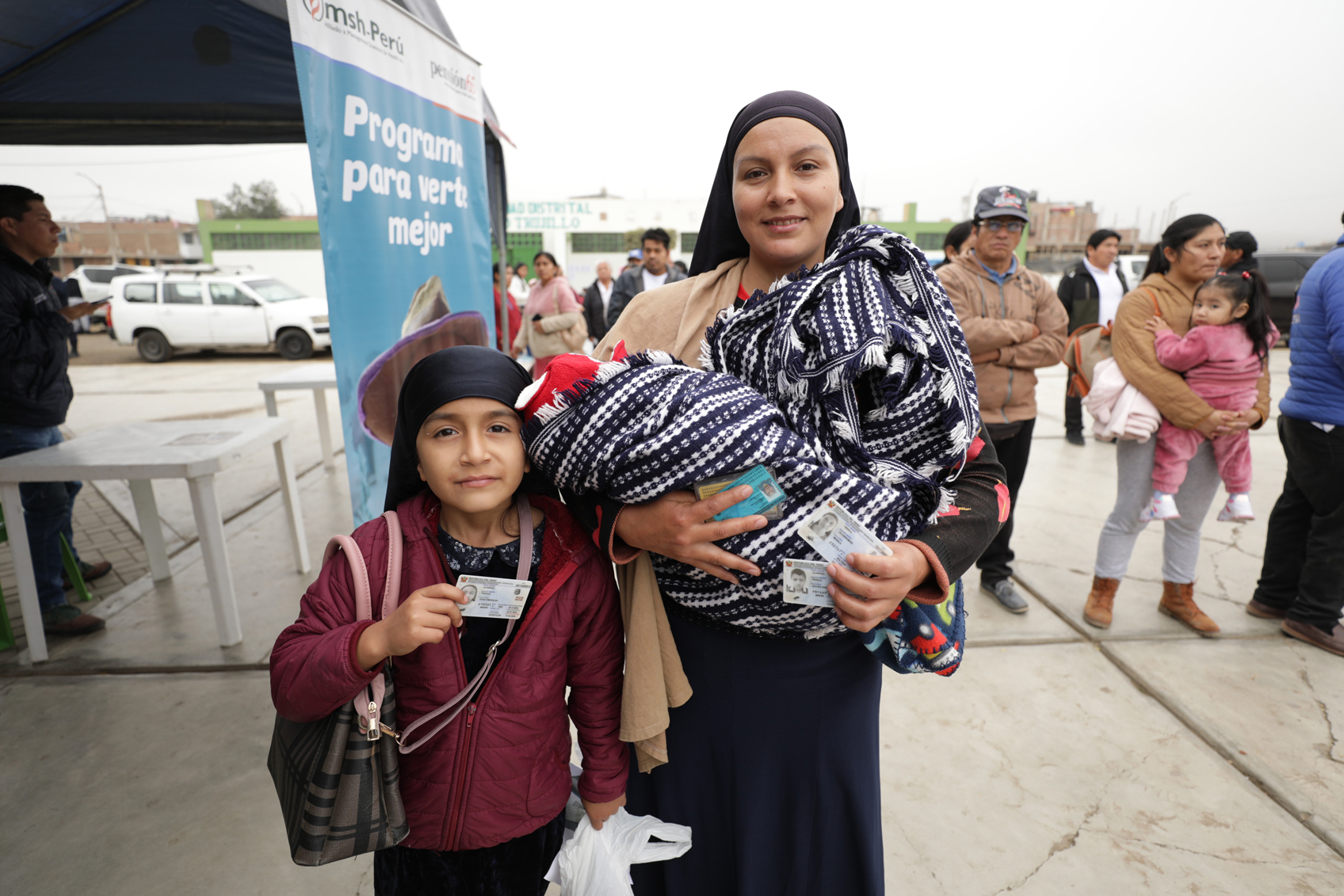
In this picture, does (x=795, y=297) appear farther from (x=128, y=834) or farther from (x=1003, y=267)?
(x=1003, y=267)

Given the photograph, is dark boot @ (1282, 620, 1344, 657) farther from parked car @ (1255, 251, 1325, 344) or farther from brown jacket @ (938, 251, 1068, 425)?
parked car @ (1255, 251, 1325, 344)

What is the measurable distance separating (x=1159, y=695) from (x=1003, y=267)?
1983mm

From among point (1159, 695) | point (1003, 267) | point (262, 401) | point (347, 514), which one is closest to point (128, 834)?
point (347, 514)

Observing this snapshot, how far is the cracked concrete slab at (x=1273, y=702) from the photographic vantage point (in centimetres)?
228

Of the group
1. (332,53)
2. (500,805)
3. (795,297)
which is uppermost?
(332,53)

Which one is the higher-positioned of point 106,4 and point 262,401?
point 106,4

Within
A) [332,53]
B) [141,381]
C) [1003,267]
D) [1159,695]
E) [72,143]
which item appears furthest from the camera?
[141,381]

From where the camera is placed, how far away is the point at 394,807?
119 centimetres

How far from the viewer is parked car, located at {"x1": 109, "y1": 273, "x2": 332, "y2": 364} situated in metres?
13.8

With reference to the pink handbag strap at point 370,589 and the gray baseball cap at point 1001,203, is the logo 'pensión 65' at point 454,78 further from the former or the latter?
the gray baseball cap at point 1001,203

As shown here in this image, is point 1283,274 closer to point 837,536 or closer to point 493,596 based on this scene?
point 837,536

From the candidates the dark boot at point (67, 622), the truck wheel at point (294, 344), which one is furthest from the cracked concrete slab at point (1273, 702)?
the truck wheel at point (294, 344)

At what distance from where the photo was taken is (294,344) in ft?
46.2

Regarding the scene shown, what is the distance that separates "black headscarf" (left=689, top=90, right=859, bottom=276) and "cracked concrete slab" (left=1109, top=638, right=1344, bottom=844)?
245 centimetres
